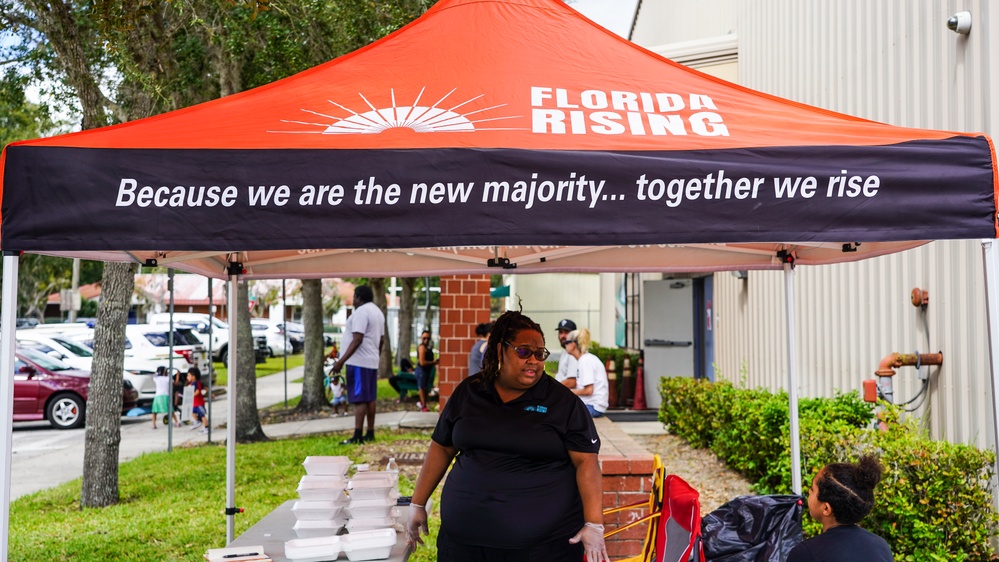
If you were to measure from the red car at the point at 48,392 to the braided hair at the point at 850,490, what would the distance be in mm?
16688

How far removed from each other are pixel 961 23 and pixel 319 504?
222 inches

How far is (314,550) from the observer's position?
4.38 meters

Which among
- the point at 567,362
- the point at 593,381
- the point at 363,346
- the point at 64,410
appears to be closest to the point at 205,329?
the point at 64,410

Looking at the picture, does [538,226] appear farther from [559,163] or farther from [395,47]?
[395,47]

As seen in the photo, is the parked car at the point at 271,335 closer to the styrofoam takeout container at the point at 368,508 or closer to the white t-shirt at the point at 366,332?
the white t-shirt at the point at 366,332

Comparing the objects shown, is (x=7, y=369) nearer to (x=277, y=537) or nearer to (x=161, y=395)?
(x=277, y=537)

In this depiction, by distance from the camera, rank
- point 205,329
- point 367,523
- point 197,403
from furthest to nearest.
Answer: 1. point 205,329
2. point 197,403
3. point 367,523

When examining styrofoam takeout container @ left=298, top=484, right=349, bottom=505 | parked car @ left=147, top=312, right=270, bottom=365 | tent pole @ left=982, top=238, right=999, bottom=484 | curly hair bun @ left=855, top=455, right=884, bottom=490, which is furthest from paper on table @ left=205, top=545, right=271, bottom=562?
parked car @ left=147, top=312, right=270, bottom=365

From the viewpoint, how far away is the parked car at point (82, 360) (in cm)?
1958

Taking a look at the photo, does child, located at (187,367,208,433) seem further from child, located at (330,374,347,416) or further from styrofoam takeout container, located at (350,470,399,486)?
styrofoam takeout container, located at (350,470,399,486)

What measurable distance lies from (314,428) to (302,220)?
486 inches

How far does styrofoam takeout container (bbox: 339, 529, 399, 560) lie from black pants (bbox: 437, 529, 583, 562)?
1.02 feet

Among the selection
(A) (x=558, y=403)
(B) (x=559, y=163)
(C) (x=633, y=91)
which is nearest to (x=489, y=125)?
(B) (x=559, y=163)

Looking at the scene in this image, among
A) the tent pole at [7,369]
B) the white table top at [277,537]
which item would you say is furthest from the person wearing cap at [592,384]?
the tent pole at [7,369]
